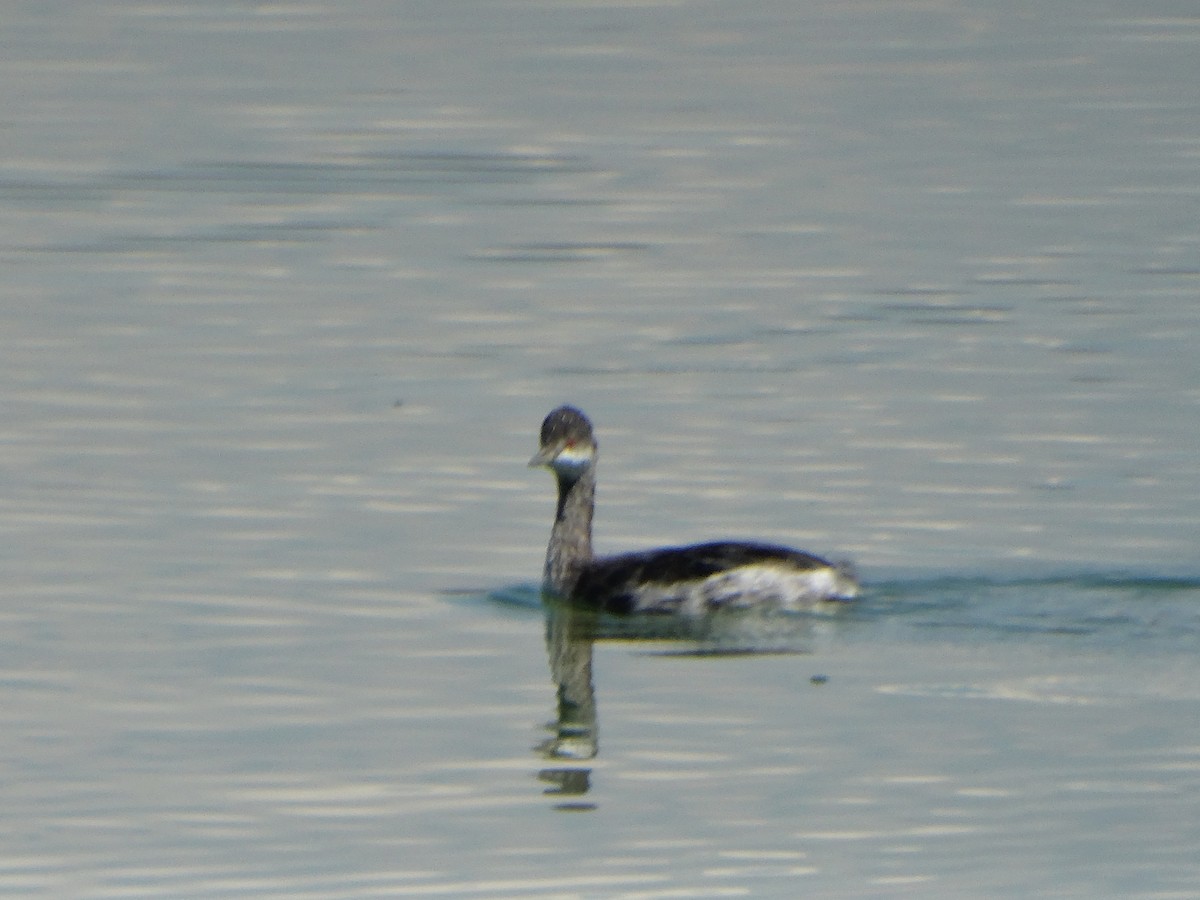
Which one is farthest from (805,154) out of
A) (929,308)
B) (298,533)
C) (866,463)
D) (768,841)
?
(768,841)

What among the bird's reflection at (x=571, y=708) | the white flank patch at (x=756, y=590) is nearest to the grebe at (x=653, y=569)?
the white flank patch at (x=756, y=590)

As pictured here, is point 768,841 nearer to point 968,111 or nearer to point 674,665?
point 674,665

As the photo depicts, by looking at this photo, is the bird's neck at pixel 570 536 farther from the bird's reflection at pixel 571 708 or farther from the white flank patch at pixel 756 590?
the white flank patch at pixel 756 590

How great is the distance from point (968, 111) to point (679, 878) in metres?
25.5

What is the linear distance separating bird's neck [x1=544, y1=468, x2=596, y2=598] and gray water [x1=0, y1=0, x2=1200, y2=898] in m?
0.22

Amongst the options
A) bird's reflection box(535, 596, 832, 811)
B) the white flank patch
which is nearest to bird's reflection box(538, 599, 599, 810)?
bird's reflection box(535, 596, 832, 811)

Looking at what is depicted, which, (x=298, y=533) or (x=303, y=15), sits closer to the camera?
(x=298, y=533)

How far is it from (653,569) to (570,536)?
3.00ft

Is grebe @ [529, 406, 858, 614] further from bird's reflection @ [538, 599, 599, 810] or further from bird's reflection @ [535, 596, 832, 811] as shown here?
bird's reflection @ [538, 599, 599, 810]

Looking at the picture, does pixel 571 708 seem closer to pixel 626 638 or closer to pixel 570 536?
pixel 626 638

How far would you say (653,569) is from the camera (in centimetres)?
1577

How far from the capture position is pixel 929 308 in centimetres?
2431

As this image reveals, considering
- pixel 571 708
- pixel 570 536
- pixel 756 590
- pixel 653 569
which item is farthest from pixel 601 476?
pixel 571 708

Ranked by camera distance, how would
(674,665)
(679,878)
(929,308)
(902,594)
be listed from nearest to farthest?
(679,878) < (674,665) < (902,594) < (929,308)
